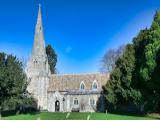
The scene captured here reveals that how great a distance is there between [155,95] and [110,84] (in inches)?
467

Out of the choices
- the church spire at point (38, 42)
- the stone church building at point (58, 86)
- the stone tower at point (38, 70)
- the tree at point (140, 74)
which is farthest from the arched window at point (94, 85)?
the church spire at point (38, 42)

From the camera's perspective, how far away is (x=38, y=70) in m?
79.5

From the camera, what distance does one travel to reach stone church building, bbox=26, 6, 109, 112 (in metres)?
75.5

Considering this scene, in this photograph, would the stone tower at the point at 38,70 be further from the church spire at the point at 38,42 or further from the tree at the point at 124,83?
the tree at the point at 124,83

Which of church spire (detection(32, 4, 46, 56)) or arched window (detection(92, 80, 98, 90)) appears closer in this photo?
arched window (detection(92, 80, 98, 90))

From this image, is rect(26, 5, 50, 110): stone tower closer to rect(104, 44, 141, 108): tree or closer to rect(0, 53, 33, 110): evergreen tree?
rect(104, 44, 141, 108): tree

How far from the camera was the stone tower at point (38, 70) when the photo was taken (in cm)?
7733

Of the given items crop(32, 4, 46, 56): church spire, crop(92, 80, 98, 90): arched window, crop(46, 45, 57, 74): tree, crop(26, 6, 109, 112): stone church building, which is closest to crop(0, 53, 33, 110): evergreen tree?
crop(26, 6, 109, 112): stone church building

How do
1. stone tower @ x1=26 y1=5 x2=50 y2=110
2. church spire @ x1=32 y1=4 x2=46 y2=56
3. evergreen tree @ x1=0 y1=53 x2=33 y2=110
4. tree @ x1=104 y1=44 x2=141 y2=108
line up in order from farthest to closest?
Result: church spire @ x1=32 y1=4 x2=46 y2=56, stone tower @ x1=26 y1=5 x2=50 y2=110, tree @ x1=104 y1=44 x2=141 y2=108, evergreen tree @ x1=0 y1=53 x2=33 y2=110

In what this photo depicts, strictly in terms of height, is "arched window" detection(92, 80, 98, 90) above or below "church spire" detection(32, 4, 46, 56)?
below

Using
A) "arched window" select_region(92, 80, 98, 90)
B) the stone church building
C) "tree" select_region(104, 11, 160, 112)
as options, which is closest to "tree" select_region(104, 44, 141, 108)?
"tree" select_region(104, 11, 160, 112)

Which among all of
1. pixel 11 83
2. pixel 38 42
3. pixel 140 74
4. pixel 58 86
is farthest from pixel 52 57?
pixel 140 74

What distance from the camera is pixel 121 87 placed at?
59.6 metres

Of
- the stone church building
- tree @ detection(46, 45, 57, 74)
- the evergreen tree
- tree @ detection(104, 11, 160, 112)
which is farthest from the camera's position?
tree @ detection(46, 45, 57, 74)
